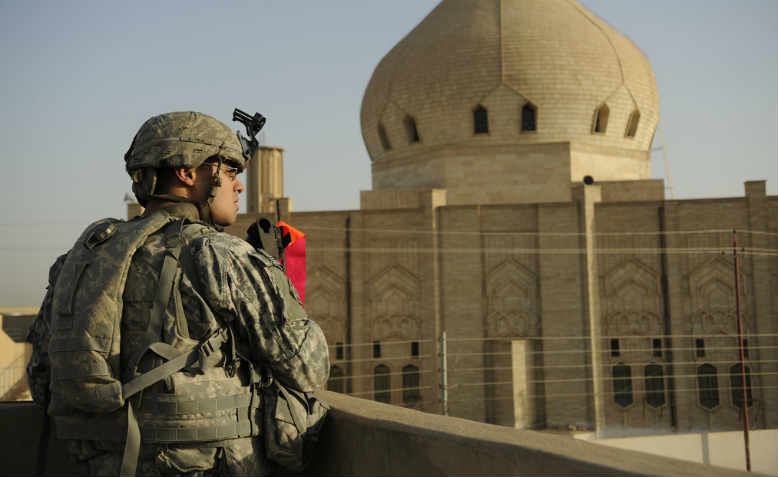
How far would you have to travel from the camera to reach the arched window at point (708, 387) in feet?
61.2

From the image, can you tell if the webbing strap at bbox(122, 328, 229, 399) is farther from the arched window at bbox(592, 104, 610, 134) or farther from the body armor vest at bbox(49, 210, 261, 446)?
the arched window at bbox(592, 104, 610, 134)

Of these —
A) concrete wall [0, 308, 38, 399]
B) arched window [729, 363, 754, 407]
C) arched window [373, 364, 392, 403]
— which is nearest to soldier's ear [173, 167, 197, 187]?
arched window [373, 364, 392, 403]

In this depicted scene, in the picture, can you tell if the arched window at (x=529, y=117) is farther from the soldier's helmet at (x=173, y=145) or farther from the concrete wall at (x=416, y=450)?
the soldier's helmet at (x=173, y=145)

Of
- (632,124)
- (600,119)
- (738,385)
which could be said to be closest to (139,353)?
(738,385)

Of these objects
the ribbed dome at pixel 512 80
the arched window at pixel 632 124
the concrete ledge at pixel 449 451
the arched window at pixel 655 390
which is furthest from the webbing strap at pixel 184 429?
the arched window at pixel 632 124

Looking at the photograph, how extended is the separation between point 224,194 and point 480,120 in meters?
20.9

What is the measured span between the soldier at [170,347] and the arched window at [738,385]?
18661mm

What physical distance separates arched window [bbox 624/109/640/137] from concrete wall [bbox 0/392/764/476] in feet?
73.6

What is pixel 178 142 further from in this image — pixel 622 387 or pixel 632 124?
pixel 632 124

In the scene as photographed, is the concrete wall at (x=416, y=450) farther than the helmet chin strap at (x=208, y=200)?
No

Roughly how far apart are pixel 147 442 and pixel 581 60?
74.0ft

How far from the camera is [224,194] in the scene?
256 cm

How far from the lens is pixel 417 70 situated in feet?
77.2

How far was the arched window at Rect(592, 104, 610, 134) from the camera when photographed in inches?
911
